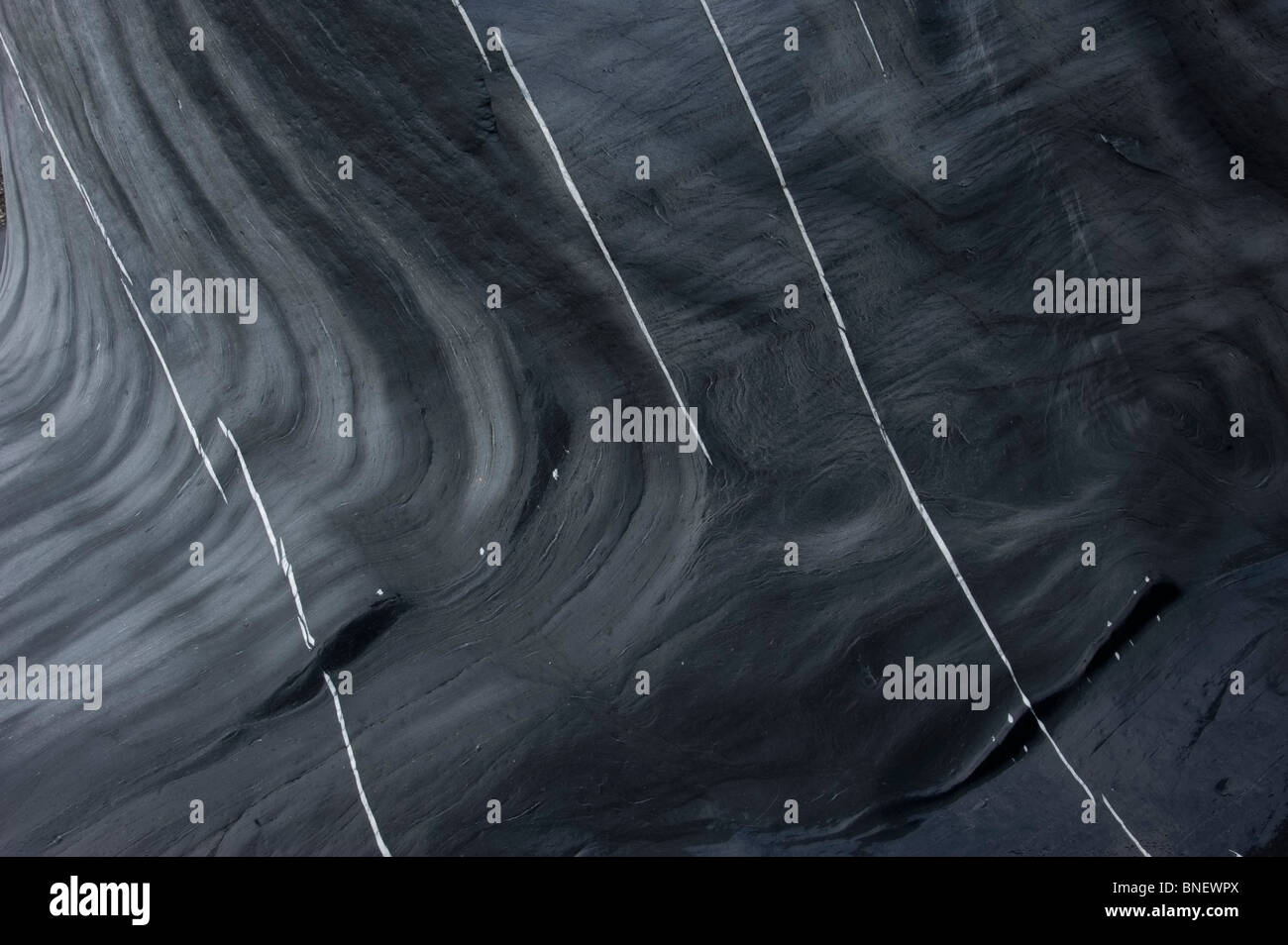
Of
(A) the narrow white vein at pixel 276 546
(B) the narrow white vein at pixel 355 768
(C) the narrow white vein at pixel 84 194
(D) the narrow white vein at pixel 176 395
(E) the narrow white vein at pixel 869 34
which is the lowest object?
(B) the narrow white vein at pixel 355 768

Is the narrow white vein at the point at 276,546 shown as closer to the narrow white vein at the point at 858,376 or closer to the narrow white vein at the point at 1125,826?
the narrow white vein at the point at 858,376

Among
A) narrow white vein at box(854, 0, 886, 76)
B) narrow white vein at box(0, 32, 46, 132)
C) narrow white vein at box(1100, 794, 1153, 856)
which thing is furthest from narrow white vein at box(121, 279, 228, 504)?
narrow white vein at box(1100, 794, 1153, 856)

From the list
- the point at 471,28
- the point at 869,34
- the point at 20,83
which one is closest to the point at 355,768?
the point at 471,28

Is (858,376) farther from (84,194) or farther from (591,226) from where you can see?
(84,194)

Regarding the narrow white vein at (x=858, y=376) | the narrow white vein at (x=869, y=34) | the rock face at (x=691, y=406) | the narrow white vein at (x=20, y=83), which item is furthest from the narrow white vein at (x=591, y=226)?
the narrow white vein at (x=20, y=83)

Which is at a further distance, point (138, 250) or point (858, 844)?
point (138, 250)
